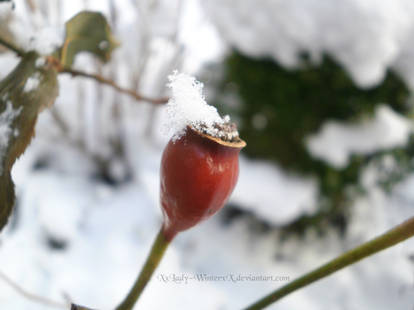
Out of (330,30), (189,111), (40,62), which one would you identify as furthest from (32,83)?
(330,30)

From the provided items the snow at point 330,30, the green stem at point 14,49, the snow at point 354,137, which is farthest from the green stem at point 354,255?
the snow at point 354,137

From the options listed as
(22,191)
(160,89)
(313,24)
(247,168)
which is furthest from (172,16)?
(22,191)

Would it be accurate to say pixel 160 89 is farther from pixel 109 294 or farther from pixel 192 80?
pixel 192 80

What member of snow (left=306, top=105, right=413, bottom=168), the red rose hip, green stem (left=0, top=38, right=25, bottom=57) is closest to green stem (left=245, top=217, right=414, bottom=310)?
the red rose hip

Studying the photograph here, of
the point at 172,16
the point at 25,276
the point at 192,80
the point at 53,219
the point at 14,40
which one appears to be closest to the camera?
the point at 192,80

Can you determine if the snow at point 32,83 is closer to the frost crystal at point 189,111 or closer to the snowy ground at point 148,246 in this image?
the frost crystal at point 189,111

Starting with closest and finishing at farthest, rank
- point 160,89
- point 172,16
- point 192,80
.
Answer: point 192,80 < point 172,16 < point 160,89
